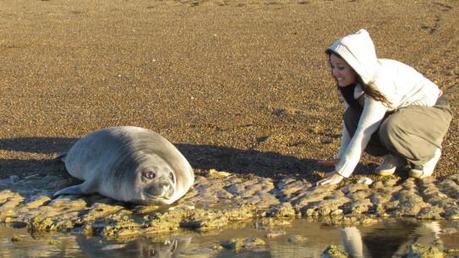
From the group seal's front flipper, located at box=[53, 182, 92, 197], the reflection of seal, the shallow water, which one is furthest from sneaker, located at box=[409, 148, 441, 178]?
seal's front flipper, located at box=[53, 182, 92, 197]

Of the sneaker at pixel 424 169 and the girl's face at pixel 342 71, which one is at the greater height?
the girl's face at pixel 342 71

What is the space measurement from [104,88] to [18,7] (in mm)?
9514

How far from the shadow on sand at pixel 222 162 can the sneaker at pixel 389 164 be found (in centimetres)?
46

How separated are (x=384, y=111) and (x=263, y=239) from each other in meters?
1.47

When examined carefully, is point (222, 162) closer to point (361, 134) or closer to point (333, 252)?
point (361, 134)

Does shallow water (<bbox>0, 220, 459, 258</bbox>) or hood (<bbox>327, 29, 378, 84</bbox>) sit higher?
hood (<bbox>327, 29, 378, 84</bbox>)

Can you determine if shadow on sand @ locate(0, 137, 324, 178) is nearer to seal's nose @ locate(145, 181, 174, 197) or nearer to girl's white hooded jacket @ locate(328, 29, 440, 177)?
girl's white hooded jacket @ locate(328, 29, 440, 177)

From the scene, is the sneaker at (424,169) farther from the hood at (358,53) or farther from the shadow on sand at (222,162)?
the hood at (358,53)

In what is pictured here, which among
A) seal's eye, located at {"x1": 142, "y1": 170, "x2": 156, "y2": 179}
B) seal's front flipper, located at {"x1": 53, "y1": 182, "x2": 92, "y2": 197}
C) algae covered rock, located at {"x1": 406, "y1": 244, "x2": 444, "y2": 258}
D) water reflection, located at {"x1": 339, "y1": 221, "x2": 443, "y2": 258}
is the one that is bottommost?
seal's front flipper, located at {"x1": 53, "y1": 182, "x2": 92, "y2": 197}

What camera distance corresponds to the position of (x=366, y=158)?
7078 mm

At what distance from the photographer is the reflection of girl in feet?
19.5

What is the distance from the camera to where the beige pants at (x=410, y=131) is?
20.4 ft

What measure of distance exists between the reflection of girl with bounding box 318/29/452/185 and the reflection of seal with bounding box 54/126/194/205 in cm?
100

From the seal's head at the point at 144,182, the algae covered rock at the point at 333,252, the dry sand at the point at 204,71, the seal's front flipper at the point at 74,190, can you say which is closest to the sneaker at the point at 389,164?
the dry sand at the point at 204,71
